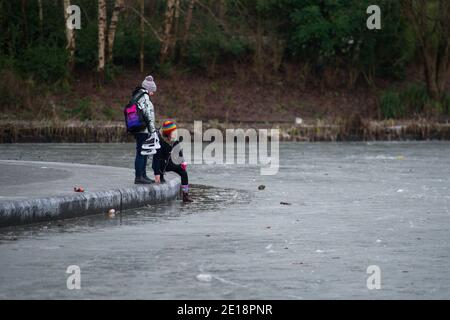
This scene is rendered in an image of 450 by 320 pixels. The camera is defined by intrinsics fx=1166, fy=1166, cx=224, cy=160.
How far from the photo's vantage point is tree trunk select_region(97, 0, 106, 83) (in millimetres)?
42688

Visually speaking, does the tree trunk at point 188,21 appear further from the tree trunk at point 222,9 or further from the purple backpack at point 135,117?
the purple backpack at point 135,117

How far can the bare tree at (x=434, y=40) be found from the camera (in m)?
43.6

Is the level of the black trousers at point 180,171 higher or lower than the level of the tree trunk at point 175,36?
lower

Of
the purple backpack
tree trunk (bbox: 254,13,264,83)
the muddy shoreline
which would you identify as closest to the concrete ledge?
the purple backpack

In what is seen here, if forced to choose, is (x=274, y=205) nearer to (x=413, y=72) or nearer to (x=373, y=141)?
(x=373, y=141)

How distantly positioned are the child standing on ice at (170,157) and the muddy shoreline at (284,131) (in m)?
17.4

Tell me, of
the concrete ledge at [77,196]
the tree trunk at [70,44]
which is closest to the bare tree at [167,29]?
the tree trunk at [70,44]

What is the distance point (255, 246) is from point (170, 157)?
4947 mm

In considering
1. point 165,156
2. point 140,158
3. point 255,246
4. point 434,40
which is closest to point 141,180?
point 140,158

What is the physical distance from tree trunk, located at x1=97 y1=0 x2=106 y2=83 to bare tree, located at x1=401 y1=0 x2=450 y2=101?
1116 cm

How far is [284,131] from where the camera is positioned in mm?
36031

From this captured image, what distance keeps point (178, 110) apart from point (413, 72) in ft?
38.6

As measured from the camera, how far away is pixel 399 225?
44.6ft
